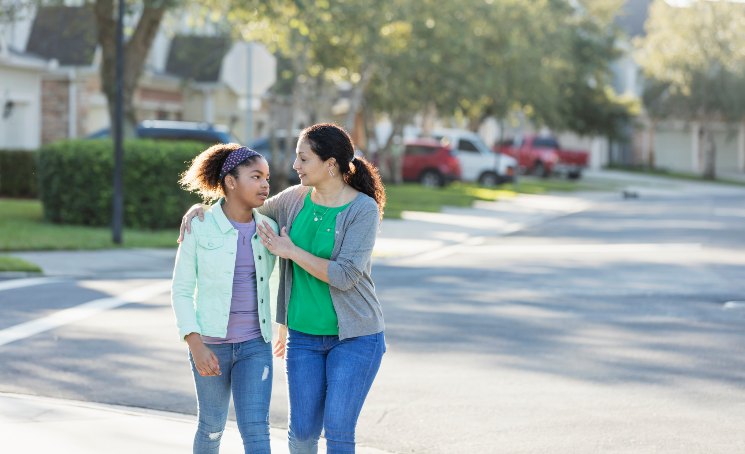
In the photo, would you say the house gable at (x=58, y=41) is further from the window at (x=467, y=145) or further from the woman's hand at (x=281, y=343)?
the woman's hand at (x=281, y=343)

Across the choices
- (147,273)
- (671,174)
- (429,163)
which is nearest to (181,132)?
(147,273)

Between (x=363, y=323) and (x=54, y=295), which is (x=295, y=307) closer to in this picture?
(x=363, y=323)

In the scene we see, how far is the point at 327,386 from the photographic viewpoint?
5484 mm

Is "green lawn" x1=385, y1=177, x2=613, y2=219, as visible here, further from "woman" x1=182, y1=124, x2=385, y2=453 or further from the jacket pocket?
the jacket pocket

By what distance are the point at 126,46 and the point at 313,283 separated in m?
20.3

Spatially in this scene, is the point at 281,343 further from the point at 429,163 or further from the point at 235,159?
the point at 429,163

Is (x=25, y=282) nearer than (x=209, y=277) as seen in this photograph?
No

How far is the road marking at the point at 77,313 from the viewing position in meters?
11.4

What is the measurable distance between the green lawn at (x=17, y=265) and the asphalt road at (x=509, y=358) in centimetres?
96

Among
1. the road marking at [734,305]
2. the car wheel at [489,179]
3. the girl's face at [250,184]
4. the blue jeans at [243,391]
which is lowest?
the road marking at [734,305]

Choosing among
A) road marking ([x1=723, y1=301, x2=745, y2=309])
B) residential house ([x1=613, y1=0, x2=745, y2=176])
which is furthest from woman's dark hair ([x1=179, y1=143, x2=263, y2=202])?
residential house ([x1=613, y1=0, x2=745, y2=176])

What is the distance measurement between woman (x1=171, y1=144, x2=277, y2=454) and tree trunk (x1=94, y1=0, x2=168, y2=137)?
63.9ft

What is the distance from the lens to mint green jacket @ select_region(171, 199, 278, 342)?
17.5ft

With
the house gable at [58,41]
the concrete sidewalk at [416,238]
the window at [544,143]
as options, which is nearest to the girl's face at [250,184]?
the concrete sidewalk at [416,238]
